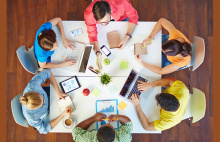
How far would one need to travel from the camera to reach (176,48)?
5.99 feet

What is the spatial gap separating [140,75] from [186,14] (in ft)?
5.43

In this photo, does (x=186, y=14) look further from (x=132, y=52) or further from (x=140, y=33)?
(x=132, y=52)

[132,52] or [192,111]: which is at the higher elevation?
[132,52]

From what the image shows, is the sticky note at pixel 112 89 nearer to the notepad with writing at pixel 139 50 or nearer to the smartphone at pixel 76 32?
the notepad with writing at pixel 139 50

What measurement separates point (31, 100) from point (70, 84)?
1.54 ft

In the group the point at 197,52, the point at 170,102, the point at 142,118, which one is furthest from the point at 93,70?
the point at 197,52

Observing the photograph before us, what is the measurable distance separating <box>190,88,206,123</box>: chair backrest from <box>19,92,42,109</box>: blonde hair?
1.83 m

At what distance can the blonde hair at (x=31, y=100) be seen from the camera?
5.72ft

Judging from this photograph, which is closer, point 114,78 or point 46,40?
point 46,40

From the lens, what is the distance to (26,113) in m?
1.86

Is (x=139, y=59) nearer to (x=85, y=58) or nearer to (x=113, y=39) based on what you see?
(x=113, y=39)

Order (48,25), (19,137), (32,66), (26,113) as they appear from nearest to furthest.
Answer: (26,113), (48,25), (32,66), (19,137)

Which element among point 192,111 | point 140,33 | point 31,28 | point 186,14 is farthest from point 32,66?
point 186,14

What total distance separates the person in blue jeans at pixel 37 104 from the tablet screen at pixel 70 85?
70 mm
